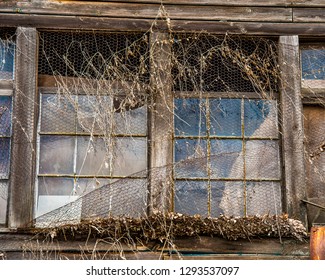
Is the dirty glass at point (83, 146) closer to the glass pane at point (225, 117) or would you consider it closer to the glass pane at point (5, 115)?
the glass pane at point (5, 115)

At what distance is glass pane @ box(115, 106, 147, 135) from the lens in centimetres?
636

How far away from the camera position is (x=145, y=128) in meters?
6.38

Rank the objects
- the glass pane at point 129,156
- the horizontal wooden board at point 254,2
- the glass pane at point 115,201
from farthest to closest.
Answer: the horizontal wooden board at point 254,2
the glass pane at point 129,156
the glass pane at point 115,201

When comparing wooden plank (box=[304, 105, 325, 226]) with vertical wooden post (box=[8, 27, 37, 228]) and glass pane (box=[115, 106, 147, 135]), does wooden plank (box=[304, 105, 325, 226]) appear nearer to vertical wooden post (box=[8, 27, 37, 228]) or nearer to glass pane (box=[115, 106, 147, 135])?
glass pane (box=[115, 106, 147, 135])

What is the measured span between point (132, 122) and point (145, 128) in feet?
0.47

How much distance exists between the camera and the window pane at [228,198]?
20.6 ft

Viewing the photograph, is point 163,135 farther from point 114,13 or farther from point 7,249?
point 7,249

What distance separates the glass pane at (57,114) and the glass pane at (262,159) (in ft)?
5.73

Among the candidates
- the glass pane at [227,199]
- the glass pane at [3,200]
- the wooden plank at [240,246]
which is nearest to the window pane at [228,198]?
→ the glass pane at [227,199]

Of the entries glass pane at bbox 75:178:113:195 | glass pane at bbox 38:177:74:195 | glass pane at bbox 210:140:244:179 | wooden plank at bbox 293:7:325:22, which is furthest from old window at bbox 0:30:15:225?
wooden plank at bbox 293:7:325:22

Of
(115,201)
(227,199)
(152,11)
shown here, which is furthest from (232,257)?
(152,11)

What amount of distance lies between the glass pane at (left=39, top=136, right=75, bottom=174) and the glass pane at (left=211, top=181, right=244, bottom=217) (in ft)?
4.64

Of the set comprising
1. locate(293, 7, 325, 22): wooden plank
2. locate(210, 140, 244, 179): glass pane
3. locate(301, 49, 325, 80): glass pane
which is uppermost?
locate(293, 7, 325, 22): wooden plank

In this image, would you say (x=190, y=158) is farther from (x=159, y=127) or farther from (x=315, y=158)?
(x=315, y=158)
